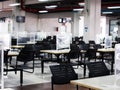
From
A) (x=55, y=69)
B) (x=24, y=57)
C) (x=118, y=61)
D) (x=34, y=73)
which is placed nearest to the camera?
(x=118, y=61)

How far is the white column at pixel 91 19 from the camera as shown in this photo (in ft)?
43.7

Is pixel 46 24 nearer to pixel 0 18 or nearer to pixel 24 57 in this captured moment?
pixel 0 18

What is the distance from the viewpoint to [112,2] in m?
17.4

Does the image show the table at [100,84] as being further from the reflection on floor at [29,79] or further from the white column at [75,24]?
the white column at [75,24]

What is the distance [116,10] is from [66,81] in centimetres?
1665

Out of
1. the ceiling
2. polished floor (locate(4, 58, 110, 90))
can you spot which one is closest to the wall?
the ceiling

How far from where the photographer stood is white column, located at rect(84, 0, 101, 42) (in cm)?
1331

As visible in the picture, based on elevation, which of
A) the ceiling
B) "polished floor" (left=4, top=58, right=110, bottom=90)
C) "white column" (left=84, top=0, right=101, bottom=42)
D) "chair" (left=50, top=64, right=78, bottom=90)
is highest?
the ceiling

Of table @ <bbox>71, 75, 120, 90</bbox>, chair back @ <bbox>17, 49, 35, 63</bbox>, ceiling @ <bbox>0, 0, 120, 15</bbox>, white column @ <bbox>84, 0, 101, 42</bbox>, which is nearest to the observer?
table @ <bbox>71, 75, 120, 90</bbox>

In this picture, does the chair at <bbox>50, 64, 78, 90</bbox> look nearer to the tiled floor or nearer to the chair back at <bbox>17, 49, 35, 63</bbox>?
the tiled floor

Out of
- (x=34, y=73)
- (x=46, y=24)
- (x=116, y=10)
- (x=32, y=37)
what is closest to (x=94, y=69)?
(x=34, y=73)

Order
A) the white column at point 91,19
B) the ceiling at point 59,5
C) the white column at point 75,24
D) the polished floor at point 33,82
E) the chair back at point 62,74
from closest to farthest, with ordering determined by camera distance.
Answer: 1. the chair back at point 62,74
2. the polished floor at point 33,82
3. the white column at point 91,19
4. the ceiling at point 59,5
5. the white column at point 75,24

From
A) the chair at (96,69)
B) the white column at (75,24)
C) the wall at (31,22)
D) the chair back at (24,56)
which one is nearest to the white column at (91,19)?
the chair back at (24,56)

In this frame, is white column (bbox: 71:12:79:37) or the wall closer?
the wall
